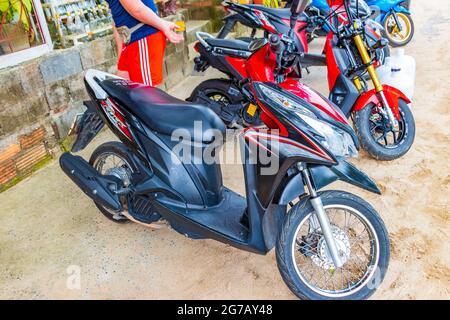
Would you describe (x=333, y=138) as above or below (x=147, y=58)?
→ below

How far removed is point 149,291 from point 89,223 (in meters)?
0.76

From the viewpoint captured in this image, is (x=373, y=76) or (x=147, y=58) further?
(x=373, y=76)

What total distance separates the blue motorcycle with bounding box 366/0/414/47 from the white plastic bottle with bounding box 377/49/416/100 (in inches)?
90.1

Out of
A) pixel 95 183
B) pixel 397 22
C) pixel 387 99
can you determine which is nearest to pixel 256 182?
pixel 95 183

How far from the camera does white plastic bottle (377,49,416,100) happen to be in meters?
3.54

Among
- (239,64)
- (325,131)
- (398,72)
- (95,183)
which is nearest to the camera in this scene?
(325,131)

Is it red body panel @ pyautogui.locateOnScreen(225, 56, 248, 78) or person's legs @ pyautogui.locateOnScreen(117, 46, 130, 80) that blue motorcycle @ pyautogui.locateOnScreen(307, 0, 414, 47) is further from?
person's legs @ pyautogui.locateOnScreen(117, 46, 130, 80)

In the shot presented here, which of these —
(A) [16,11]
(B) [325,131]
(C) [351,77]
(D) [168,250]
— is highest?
(A) [16,11]

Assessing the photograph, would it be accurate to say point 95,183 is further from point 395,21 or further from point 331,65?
point 395,21

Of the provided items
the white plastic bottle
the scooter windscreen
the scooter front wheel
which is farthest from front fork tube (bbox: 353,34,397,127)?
the scooter windscreen

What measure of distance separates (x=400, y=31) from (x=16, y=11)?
475 centimetres

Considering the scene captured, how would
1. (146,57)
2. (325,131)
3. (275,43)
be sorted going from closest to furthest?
(325,131)
(146,57)
(275,43)

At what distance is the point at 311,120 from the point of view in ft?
5.94

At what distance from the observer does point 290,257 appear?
1.85m
